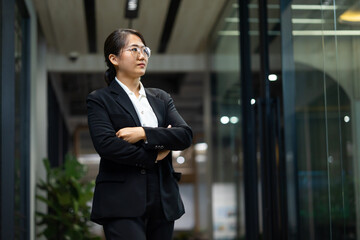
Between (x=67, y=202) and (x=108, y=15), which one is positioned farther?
(x=108, y=15)

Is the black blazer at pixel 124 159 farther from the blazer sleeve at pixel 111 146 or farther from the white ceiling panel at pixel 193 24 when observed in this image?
the white ceiling panel at pixel 193 24

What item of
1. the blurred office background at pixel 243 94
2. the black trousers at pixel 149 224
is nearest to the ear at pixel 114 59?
the black trousers at pixel 149 224

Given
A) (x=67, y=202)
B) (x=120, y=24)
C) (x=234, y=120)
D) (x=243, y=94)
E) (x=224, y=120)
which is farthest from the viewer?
(x=120, y=24)

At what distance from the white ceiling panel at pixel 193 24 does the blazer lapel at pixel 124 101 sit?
4.90m

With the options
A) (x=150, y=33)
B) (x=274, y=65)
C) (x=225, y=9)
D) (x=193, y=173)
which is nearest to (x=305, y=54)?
(x=274, y=65)

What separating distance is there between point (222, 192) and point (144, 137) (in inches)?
219

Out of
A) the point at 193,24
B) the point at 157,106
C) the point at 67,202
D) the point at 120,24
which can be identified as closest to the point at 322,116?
the point at 157,106

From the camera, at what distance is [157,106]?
2.05m

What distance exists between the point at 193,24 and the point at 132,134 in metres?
5.89

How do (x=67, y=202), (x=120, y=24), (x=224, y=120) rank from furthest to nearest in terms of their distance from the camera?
1. (x=120, y=24)
2. (x=224, y=120)
3. (x=67, y=202)

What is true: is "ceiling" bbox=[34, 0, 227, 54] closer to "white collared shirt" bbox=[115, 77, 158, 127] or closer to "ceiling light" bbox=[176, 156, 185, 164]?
"white collared shirt" bbox=[115, 77, 158, 127]

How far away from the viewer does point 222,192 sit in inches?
291

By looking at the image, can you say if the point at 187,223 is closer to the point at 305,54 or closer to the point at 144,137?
the point at 305,54

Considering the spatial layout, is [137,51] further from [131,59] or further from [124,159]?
[124,159]
